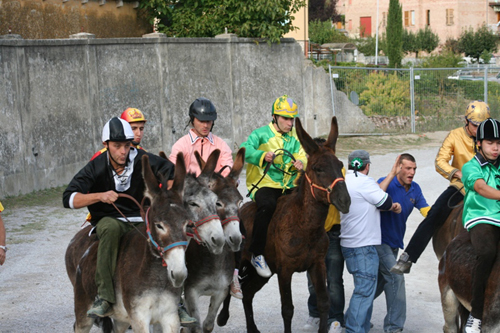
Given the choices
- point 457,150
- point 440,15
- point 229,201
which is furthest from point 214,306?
point 440,15

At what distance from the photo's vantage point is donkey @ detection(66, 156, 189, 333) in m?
5.44

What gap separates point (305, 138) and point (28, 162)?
33.4 ft

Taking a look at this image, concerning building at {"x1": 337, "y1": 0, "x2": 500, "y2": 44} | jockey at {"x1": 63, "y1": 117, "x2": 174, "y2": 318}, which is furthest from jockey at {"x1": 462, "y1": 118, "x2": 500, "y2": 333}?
building at {"x1": 337, "y1": 0, "x2": 500, "y2": 44}

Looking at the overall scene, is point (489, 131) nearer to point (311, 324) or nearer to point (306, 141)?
point (306, 141)

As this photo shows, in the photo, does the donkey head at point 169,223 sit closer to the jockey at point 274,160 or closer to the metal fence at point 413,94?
the jockey at point 274,160

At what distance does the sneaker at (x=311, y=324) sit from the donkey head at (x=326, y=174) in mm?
1820

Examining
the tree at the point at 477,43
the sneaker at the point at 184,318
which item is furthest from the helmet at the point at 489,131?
the tree at the point at 477,43

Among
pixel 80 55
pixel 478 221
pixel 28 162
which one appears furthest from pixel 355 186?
pixel 80 55

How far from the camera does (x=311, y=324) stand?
8.05 metres

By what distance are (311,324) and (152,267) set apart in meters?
2.91

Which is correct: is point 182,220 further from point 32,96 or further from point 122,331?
point 32,96

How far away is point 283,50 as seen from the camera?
75.6ft

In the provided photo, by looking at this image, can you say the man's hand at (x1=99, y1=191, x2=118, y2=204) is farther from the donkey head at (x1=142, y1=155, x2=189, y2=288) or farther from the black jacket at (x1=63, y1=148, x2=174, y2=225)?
the black jacket at (x1=63, y1=148, x2=174, y2=225)

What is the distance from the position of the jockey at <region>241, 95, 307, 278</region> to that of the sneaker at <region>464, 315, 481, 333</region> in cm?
238
